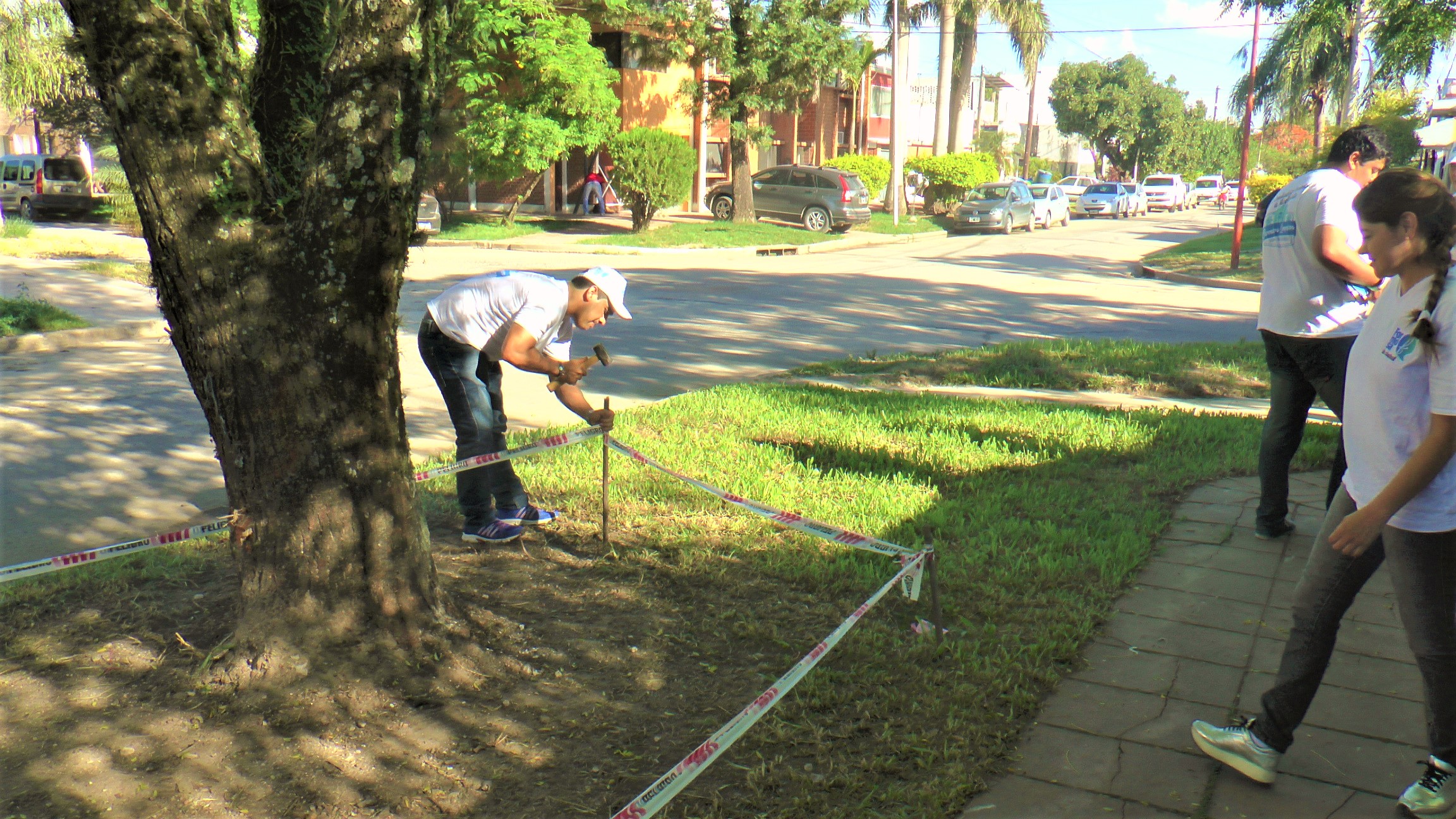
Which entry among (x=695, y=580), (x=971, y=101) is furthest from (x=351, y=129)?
(x=971, y=101)

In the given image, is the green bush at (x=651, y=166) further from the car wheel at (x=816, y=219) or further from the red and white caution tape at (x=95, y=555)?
the red and white caution tape at (x=95, y=555)

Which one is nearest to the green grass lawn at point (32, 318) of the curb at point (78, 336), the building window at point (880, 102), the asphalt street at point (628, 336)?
the curb at point (78, 336)

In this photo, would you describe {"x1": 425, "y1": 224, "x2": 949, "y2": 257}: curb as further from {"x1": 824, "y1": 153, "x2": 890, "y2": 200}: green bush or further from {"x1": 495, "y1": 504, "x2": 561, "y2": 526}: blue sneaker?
{"x1": 495, "y1": 504, "x2": 561, "y2": 526}: blue sneaker

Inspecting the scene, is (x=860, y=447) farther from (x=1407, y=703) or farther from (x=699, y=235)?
(x=699, y=235)

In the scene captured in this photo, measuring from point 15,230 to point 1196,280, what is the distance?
21.6 metres

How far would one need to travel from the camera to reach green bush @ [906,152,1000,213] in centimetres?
3897

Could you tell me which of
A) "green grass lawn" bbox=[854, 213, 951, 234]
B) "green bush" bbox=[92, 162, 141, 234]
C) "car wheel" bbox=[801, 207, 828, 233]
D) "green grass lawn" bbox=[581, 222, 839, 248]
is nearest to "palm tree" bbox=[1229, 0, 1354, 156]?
"green grass lawn" bbox=[854, 213, 951, 234]

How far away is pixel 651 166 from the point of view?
84.5 ft

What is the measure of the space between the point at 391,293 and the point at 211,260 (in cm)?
51

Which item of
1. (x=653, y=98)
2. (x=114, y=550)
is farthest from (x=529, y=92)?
(x=114, y=550)

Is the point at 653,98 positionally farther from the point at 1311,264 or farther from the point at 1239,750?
the point at 1239,750

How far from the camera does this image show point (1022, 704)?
3.57 metres

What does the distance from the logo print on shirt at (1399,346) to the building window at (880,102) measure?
166 ft

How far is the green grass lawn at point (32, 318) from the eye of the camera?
1051 centimetres
